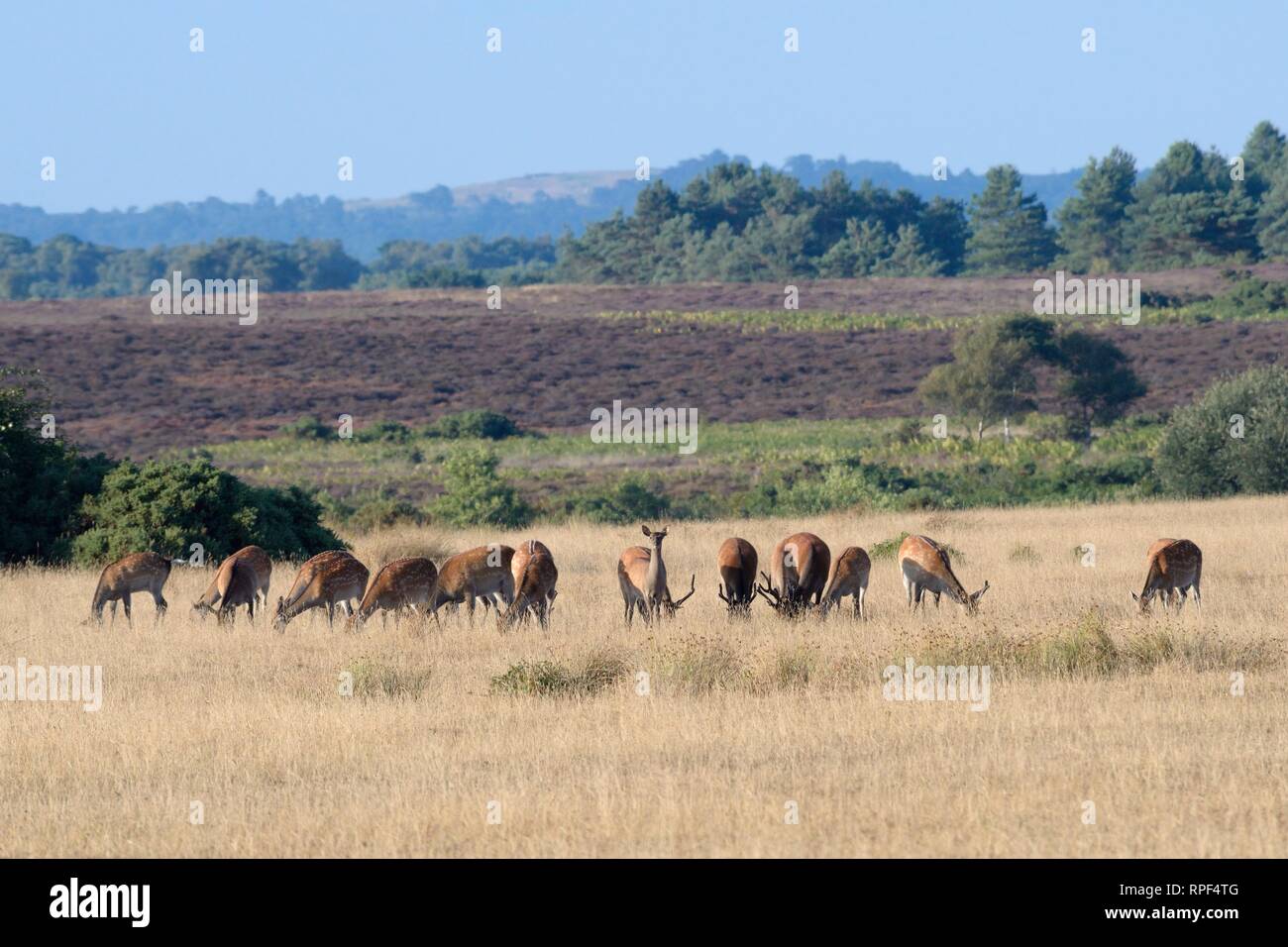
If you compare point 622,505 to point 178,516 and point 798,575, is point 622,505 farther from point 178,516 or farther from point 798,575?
point 798,575

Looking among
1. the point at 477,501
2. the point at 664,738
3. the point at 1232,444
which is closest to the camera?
the point at 664,738

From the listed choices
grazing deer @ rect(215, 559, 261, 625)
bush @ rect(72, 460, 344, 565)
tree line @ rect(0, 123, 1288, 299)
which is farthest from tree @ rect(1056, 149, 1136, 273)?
grazing deer @ rect(215, 559, 261, 625)

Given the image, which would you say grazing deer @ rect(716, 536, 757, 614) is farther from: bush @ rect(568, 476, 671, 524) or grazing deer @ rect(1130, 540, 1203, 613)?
bush @ rect(568, 476, 671, 524)

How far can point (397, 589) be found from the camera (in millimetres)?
16703

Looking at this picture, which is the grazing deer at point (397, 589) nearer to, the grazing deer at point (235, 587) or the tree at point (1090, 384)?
the grazing deer at point (235, 587)

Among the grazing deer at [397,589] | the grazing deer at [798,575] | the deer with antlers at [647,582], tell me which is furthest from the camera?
the grazing deer at [798,575]

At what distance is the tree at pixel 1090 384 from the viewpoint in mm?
56250

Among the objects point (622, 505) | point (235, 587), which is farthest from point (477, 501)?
point (235, 587)

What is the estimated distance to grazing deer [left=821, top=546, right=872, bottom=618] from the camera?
56.3 feet

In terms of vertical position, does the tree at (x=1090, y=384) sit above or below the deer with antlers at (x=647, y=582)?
above

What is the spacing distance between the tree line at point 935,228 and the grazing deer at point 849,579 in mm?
90562

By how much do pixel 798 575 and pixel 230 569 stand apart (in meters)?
5.99

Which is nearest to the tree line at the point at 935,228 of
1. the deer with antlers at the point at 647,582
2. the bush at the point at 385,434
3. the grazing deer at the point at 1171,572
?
the bush at the point at 385,434
